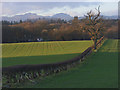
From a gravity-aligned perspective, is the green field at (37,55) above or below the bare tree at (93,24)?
below

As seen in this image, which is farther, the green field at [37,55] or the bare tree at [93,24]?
the bare tree at [93,24]

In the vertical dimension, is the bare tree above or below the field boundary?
above

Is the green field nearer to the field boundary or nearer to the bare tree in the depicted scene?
the bare tree

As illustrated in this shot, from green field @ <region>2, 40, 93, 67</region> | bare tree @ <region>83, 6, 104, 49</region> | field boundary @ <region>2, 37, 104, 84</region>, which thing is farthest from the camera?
bare tree @ <region>83, 6, 104, 49</region>

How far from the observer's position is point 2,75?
777 centimetres

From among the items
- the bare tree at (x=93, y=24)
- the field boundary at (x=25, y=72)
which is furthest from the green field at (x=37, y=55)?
the field boundary at (x=25, y=72)

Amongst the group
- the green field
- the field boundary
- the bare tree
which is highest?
the bare tree

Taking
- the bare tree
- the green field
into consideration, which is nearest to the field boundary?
the green field

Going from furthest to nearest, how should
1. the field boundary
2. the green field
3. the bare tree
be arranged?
1. the bare tree
2. the green field
3. the field boundary

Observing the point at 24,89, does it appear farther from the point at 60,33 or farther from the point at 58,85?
the point at 60,33

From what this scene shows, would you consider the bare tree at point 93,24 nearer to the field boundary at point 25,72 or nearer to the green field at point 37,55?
the green field at point 37,55

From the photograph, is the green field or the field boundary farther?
the green field

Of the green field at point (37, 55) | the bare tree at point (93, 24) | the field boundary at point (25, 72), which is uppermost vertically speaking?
the bare tree at point (93, 24)

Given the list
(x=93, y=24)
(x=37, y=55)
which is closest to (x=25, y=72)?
(x=37, y=55)
